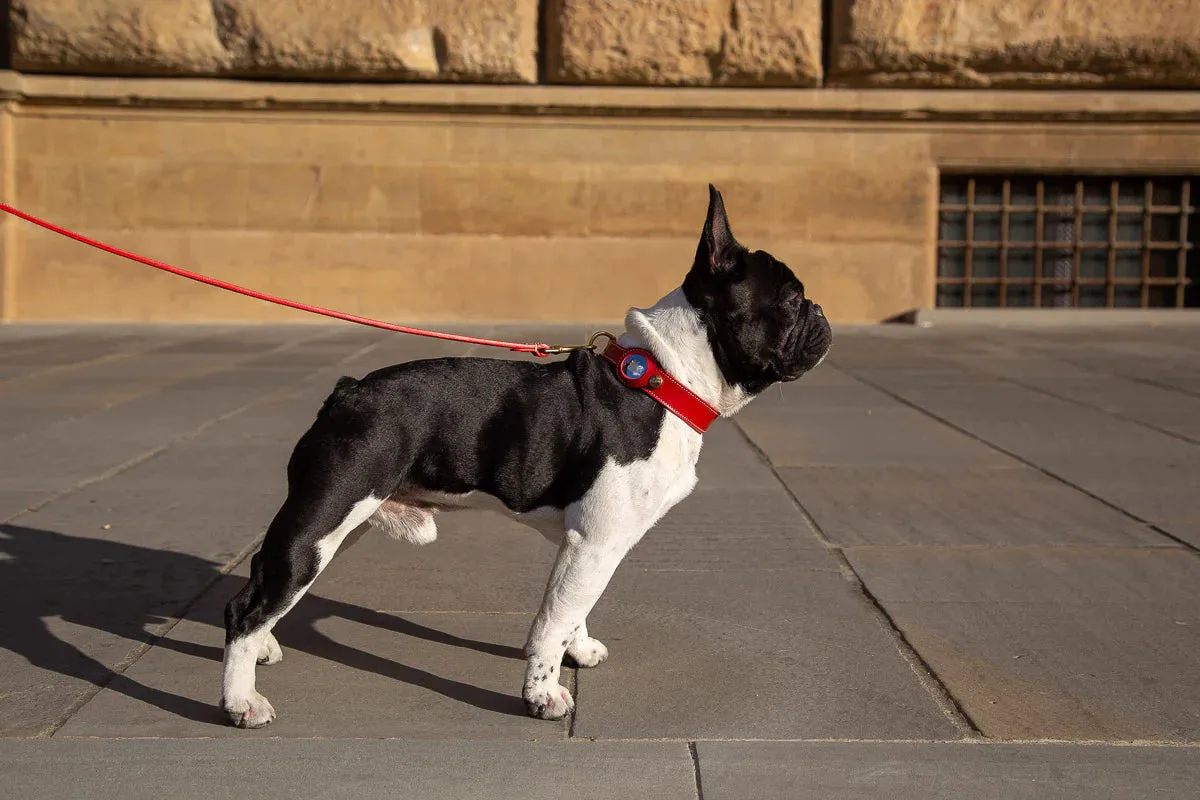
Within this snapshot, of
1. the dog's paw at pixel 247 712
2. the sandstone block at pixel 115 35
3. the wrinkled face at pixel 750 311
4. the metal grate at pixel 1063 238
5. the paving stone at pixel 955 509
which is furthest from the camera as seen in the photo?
the metal grate at pixel 1063 238

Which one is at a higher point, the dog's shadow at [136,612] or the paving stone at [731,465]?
the paving stone at [731,465]

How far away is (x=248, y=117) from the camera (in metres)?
16.3

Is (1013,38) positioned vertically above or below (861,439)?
above

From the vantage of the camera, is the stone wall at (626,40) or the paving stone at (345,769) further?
the stone wall at (626,40)

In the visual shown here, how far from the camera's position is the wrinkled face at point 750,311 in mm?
3896

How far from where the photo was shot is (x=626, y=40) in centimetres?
1623

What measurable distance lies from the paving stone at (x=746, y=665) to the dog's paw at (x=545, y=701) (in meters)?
0.06

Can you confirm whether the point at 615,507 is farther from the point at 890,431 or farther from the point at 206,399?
the point at 206,399

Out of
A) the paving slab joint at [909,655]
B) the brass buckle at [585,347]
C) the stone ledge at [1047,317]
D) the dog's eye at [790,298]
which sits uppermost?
the dog's eye at [790,298]

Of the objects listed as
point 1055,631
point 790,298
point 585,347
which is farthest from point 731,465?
point 790,298

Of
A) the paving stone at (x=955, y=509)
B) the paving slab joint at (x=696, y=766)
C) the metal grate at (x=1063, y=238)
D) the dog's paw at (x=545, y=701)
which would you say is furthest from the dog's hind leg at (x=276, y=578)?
the metal grate at (x=1063, y=238)

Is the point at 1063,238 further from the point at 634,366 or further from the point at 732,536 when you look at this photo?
the point at 634,366

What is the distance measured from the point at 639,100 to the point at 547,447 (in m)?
13.1

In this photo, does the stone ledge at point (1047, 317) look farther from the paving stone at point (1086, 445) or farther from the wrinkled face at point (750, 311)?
the wrinkled face at point (750, 311)
